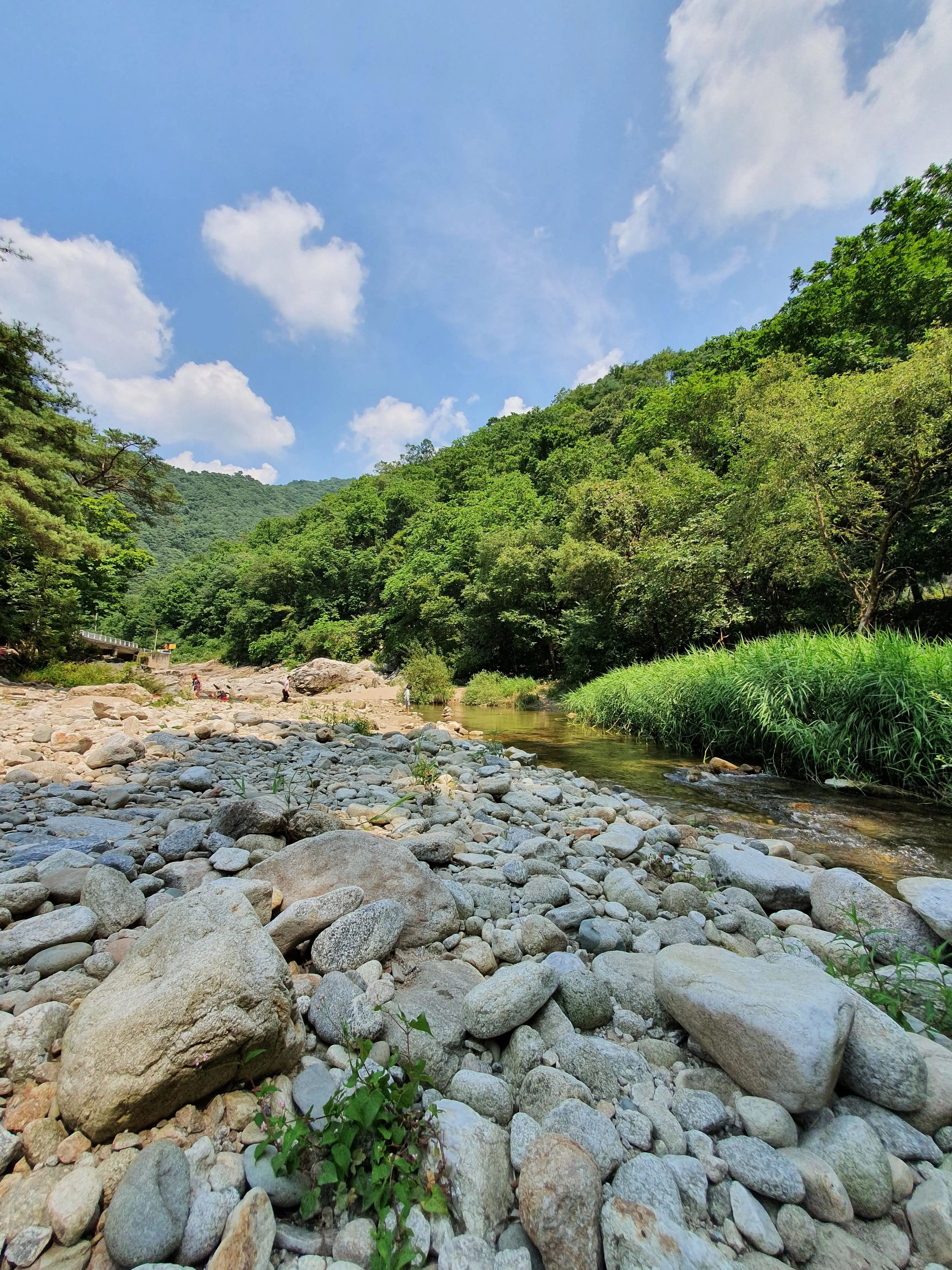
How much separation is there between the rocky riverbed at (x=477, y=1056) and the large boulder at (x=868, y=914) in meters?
0.01

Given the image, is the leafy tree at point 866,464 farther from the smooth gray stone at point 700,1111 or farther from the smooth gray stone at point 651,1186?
the smooth gray stone at point 651,1186

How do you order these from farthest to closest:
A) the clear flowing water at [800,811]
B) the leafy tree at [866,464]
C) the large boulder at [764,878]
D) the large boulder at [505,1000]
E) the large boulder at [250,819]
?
the leafy tree at [866,464]
the clear flowing water at [800,811]
the large boulder at [250,819]
the large boulder at [764,878]
the large boulder at [505,1000]

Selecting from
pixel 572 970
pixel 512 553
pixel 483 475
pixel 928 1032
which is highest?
pixel 483 475

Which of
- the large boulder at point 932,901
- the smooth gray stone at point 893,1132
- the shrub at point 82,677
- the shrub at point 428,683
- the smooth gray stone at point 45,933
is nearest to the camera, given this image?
the smooth gray stone at point 893,1132

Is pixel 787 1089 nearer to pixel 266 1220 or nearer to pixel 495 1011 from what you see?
pixel 495 1011

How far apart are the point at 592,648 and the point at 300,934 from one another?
656 inches

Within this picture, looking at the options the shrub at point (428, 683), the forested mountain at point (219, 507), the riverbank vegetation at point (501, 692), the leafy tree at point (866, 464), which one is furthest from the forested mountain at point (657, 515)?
the forested mountain at point (219, 507)

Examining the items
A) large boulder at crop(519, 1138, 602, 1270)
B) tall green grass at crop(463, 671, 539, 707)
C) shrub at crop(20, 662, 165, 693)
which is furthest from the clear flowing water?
shrub at crop(20, 662, 165, 693)

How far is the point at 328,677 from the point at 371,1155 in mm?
23495

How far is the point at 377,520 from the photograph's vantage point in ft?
124

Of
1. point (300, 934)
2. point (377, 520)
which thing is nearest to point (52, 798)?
point (300, 934)

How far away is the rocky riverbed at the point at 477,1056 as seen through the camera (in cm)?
119

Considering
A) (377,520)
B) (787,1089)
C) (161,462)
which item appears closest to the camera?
(787,1089)

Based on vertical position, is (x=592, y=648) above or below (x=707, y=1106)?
above
